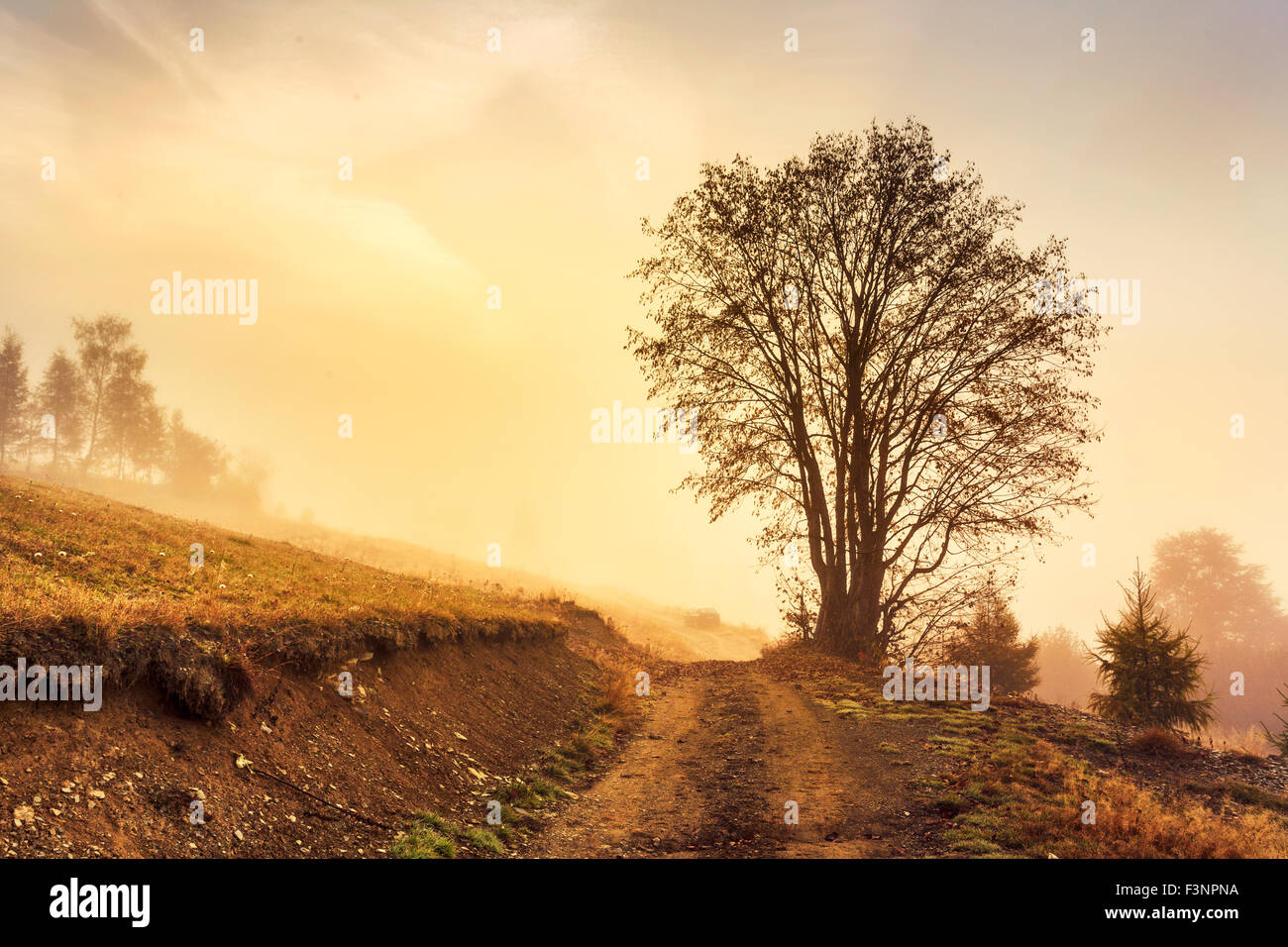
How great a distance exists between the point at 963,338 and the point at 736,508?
9870 millimetres

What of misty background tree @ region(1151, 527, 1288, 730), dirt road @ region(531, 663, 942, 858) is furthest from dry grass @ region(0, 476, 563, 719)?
misty background tree @ region(1151, 527, 1288, 730)

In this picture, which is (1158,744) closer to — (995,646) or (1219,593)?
(995,646)

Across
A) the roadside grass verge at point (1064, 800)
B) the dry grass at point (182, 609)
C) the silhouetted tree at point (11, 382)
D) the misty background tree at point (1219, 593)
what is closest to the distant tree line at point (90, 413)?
the silhouetted tree at point (11, 382)

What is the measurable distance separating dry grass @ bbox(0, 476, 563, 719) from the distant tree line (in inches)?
2332

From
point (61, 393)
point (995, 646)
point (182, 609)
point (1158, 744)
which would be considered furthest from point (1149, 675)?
point (61, 393)

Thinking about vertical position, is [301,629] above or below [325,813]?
above

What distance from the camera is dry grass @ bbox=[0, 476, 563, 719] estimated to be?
639 cm

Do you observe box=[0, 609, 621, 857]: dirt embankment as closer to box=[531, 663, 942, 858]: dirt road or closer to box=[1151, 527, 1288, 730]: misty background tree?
box=[531, 663, 942, 858]: dirt road

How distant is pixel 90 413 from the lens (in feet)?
222

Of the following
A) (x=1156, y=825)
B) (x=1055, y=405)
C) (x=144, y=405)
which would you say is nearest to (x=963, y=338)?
(x=1055, y=405)

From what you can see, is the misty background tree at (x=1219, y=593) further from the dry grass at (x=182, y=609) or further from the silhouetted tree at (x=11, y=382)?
the silhouetted tree at (x=11, y=382)

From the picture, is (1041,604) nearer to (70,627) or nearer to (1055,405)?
(1055,405)

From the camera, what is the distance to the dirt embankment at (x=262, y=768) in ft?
16.3
